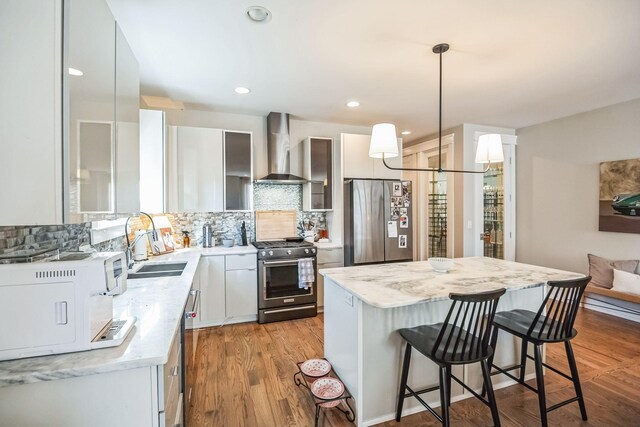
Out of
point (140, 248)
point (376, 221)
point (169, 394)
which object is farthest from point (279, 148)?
point (169, 394)

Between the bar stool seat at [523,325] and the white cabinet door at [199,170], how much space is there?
302 centimetres

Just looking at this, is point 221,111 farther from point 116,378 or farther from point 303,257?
point 116,378

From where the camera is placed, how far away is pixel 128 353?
109 cm

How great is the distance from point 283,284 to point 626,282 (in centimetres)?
388

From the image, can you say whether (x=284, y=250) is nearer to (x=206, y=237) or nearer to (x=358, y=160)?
(x=206, y=237)

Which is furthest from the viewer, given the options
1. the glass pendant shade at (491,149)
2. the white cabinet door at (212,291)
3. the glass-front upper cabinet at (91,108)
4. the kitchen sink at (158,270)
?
the white cabinet door at (212,291)

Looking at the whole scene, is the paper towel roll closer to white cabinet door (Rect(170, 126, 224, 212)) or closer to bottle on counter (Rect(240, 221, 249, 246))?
white cabinet door (Rect(170, 126, 224, 212))

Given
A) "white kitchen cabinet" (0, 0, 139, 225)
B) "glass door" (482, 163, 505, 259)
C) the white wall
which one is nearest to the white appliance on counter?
"white kitchen cabinet" (0, 0, 139, 225)

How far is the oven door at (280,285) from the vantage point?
348cm

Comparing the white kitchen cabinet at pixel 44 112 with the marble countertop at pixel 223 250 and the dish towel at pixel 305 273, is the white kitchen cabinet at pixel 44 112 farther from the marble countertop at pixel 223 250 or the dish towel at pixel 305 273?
the dish towel at pixel 305 273

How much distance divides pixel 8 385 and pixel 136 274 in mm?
1485

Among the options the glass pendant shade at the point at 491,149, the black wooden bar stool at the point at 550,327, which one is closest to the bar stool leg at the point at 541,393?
the black wooden bar stool at the point at 550,327

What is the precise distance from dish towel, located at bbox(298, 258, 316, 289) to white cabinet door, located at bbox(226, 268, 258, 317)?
1.72 feet

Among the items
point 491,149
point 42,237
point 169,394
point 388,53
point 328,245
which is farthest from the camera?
point 328,245
